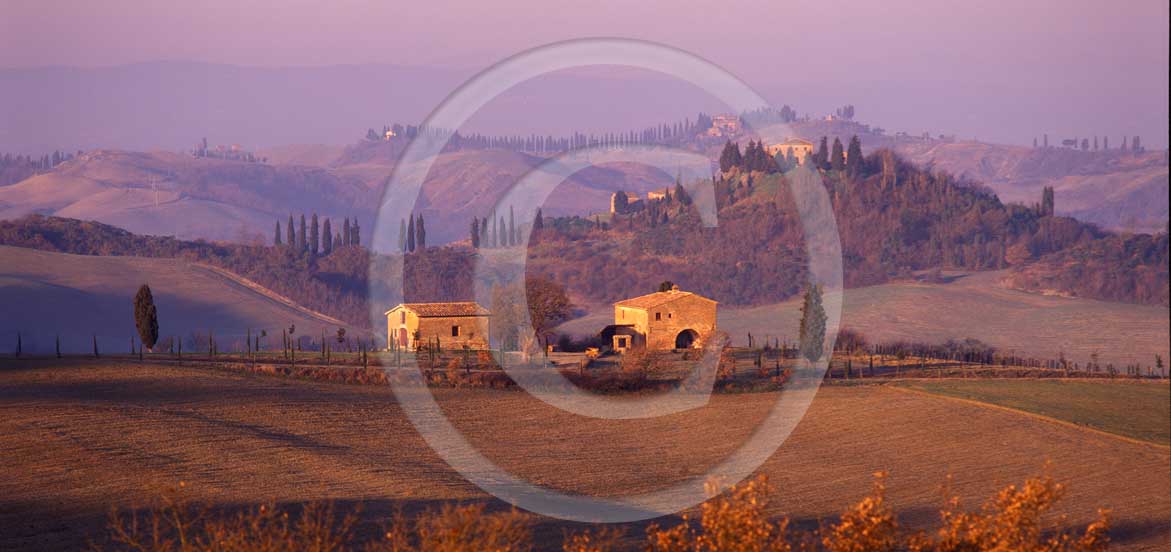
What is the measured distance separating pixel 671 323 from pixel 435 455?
3098 cm

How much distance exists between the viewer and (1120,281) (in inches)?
5620

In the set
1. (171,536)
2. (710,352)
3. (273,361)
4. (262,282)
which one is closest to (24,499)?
(171,536)

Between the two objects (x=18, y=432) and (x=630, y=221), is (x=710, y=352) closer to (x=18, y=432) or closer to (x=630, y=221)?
(x=18, y=432)

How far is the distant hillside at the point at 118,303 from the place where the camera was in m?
99.9

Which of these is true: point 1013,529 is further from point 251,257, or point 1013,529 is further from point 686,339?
point 251,257

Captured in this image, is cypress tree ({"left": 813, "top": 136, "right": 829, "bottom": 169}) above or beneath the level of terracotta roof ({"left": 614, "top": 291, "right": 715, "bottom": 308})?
above

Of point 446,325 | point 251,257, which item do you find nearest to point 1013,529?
point 446,325

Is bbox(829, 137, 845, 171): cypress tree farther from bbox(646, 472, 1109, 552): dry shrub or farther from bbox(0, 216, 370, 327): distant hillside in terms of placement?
bbox(646, 472, 1109, 552): dry shrub

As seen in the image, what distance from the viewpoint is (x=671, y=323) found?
65625mm

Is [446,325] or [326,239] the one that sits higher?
[326,239]

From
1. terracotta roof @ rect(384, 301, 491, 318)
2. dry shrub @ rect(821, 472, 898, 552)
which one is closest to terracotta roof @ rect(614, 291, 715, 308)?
terracotta roof @ rect(384, 301, 491, 318)

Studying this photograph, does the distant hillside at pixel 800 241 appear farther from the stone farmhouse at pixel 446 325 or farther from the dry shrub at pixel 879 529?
the dry shrub at pixel 879 529

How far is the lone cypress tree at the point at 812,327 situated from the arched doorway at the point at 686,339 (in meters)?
6.86

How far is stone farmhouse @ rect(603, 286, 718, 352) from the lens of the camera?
65.3 meters
